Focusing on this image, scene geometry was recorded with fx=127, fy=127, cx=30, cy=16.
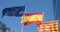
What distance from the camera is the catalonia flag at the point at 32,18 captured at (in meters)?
0.83

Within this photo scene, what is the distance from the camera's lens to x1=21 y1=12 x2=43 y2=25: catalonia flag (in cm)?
83

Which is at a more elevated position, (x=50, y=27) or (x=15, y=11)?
(x=15, y=11)

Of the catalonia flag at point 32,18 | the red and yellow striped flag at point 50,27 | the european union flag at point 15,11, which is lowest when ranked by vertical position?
the red and yellow striped flag at point 50,27

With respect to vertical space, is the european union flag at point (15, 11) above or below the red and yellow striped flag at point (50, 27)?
above

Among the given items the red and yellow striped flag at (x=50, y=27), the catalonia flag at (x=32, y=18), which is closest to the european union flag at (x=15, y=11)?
the catalonia flag at (x=32, y=18)

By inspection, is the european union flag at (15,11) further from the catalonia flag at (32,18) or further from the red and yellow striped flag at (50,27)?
the red and yellow striped flag at (50,27)

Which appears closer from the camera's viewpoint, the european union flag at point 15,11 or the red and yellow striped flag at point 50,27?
the red and yellow striped flag at point 50,27

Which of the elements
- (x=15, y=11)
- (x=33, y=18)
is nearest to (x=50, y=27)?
(x=33, y=18)

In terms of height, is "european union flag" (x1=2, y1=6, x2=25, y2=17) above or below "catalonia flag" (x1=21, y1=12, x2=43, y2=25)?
above

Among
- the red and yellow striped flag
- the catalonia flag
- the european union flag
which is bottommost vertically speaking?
the red and yellow striped flag

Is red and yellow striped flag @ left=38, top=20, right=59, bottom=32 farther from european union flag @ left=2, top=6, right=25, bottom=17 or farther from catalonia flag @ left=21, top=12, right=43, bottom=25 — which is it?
european union flag @ left=2, top=6, right=25, bottom=17

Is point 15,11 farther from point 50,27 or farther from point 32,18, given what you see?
point 50,27

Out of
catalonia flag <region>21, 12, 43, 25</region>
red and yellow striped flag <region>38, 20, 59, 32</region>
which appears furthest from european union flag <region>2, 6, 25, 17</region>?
red and yellow striped flag <region>38, 20, 59, 32</region>

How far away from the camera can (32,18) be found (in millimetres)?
841
